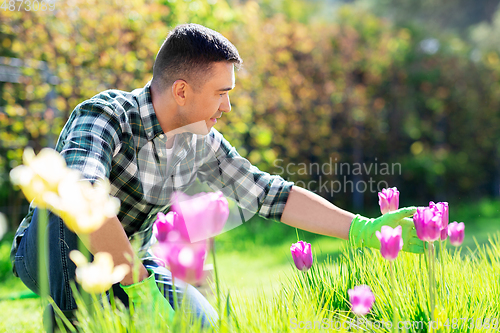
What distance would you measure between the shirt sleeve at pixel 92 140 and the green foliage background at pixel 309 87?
2.07 m

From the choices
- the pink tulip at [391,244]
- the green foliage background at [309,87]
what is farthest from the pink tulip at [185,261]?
the green foliage background at [309,87]

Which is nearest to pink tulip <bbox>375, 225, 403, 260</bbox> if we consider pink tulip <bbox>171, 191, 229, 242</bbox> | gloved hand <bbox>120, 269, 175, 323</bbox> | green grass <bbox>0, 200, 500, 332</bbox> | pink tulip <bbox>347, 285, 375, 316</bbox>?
pink tulip <bbox>347, 285, 375, 316</bbox>

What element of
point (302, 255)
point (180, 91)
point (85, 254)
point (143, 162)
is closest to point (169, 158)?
point (143, 162)

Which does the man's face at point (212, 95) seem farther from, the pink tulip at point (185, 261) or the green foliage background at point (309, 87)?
the green foliage background at point (309, 87)

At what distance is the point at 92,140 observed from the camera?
1197 millimetres

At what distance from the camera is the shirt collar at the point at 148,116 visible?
152 cm

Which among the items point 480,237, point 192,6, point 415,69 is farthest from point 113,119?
point 415,69

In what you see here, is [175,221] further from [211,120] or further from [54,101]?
[54,101]

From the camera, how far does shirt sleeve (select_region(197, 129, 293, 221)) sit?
1.65 meters

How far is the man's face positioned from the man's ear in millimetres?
25

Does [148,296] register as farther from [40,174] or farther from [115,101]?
[115,101]

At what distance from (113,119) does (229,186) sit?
0.62 meters

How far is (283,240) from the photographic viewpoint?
4.57 m

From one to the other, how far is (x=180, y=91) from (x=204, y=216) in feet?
2.72
